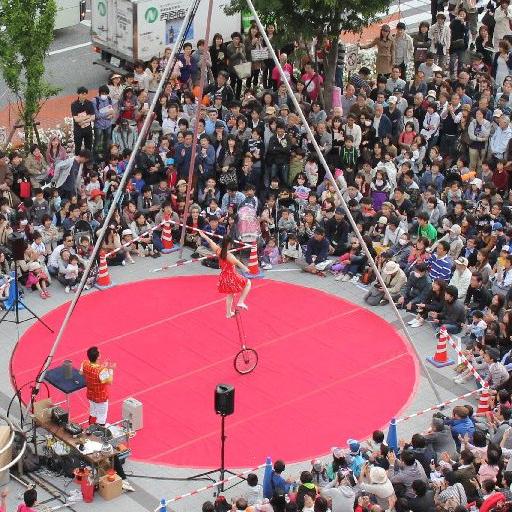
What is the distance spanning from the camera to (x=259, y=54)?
3556 centimetres

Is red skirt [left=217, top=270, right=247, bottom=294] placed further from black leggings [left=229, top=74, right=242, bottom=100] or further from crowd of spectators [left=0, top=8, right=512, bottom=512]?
black leggings [left=229, top=74, right=242, bottom=100]

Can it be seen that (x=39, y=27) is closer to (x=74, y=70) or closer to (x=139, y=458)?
(x=74, y=70)

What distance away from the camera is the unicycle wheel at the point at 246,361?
25850mm

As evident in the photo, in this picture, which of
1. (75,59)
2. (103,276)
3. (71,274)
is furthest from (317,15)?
(71,274)

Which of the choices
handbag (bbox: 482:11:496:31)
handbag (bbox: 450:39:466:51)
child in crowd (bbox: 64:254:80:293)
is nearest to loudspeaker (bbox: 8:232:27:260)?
child in crowd (bbox: 64:254:80:293)

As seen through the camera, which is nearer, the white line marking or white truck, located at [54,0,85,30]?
the white line marking

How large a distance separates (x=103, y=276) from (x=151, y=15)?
9.46 meters

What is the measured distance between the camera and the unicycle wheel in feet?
84.8

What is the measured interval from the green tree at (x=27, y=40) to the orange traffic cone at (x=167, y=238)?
445cm

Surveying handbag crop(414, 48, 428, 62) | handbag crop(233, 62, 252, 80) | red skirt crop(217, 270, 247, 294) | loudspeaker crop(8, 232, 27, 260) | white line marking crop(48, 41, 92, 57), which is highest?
handbag crop(414, 48, 428, 62)

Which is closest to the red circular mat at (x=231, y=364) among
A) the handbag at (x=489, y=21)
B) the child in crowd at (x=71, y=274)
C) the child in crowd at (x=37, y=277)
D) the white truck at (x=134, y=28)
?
the child in crowd at (x=71, y=274)

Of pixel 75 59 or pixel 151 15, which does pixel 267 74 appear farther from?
pixel 75 59

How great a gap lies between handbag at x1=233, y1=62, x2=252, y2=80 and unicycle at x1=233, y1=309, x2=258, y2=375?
1075 cm

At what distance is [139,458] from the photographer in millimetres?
23719
